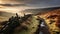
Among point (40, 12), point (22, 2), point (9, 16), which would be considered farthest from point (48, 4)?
point (9, 16)

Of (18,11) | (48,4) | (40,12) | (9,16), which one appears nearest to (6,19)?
(9,16)

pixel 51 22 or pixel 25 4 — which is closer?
pixel 51 22

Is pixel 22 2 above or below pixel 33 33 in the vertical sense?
above

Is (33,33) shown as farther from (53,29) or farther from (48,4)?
(48,4)

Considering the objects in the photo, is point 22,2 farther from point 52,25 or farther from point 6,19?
point 52,25

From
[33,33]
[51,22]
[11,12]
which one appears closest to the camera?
[33,33]

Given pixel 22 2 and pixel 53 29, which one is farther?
pixel 22 2

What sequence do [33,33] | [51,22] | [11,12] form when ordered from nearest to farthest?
[33,33] < [51,22] < [11,12]

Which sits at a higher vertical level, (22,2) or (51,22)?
(22,2)
